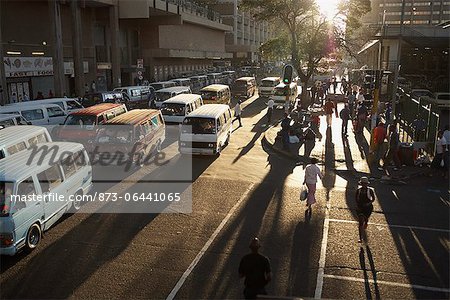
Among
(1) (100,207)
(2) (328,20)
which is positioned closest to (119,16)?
(2) (328,20)

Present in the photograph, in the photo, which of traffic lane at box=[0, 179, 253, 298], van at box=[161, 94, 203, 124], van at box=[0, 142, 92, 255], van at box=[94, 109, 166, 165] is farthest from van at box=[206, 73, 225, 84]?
traffic lane at box=[0, 179, 253, 298]

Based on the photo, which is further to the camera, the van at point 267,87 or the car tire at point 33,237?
the van at point 267,87

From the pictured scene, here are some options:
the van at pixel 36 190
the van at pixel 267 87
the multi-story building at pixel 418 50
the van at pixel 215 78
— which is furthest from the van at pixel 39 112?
the van at pixel 215 78

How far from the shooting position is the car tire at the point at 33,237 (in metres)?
8.91

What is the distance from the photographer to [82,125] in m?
17.0

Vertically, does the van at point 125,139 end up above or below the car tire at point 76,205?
above

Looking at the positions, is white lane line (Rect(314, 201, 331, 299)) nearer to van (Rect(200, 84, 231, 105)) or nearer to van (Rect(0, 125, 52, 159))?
van (Rect(0, 125, 52, 159))

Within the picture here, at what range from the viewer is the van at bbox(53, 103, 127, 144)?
16.5m

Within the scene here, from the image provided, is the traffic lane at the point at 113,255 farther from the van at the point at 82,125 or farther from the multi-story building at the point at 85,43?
the multi-story building at the point at 85,43

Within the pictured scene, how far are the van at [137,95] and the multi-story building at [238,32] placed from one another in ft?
181

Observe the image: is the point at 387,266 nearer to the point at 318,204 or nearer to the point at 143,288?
the point at 318,204

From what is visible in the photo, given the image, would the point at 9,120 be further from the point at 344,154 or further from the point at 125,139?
the point at 344,154

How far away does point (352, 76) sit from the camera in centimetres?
6575

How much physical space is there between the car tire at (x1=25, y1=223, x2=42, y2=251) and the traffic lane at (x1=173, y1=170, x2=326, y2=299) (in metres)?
3.55
